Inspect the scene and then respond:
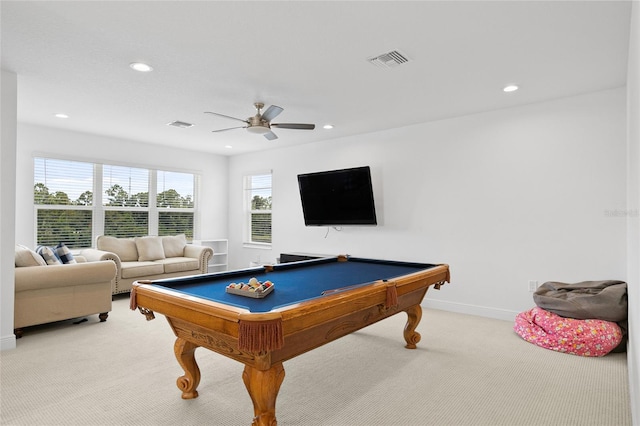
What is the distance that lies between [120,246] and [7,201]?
2676 millimetres

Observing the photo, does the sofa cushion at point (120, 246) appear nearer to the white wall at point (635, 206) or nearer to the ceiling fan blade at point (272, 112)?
the ceiling fan blade at point (272, 112)

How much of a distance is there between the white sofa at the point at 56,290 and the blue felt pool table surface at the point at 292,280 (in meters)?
2.06

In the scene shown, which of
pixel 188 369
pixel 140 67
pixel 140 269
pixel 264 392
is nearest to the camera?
pixel 264 392

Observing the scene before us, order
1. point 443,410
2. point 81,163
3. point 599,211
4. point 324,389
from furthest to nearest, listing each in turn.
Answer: point 81,163, point 599,211, point 324,389, point 443,410

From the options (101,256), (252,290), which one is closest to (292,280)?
(252,290)

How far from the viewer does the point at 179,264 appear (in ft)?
19.8

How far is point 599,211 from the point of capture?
12.7 feet

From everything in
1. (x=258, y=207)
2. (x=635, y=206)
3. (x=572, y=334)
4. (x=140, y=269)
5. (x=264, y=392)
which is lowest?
(x=572, y=334)

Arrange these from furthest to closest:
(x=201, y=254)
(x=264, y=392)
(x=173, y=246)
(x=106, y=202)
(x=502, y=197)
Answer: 1. (x=173, y=246)
2. (x=201, y=254)
3. (x=106, y=202)
4. (x=502, y=197)
5. (x=264, y=392)

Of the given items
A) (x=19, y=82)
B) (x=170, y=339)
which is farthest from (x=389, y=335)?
(x=19, y=82)

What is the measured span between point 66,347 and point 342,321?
2.74m

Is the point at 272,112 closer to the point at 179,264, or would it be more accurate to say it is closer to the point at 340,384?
the point at 340,384

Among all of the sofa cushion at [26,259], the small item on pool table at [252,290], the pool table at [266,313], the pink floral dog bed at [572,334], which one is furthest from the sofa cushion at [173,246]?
the pink floral dog bed at [572,334]

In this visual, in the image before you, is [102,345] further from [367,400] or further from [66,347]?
[367,400]
